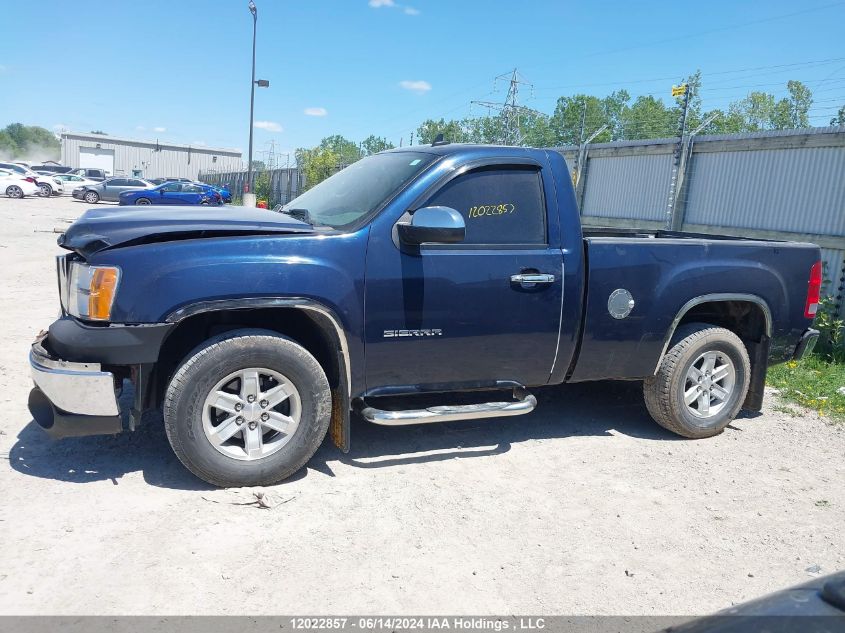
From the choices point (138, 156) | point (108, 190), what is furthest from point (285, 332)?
point (138, 156)

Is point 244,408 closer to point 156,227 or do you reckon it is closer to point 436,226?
point 156,227

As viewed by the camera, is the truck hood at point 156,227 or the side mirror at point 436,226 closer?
the truck hood at point 156,227

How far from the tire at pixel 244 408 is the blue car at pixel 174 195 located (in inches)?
1207

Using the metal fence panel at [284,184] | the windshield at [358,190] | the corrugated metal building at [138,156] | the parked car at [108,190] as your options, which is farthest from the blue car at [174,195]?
the corrugated metal building at [138,156]

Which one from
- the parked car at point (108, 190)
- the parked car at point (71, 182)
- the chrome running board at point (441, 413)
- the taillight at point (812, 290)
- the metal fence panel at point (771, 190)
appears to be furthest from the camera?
the parked car at point (71, 182)

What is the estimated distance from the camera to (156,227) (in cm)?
368

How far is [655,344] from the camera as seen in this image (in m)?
4.84

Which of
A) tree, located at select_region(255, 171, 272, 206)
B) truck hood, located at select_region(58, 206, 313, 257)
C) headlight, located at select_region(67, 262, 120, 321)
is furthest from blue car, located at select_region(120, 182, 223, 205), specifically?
headlight, located at select_region(67, 262, 120, 321)

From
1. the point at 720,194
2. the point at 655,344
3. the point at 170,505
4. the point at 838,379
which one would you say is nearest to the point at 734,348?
the point at 655,344

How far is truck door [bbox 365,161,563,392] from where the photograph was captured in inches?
158

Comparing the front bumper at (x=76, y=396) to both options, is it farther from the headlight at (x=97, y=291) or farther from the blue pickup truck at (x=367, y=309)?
the headlight at (x=97, y=291)

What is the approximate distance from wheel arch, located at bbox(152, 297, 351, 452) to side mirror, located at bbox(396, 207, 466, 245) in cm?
66

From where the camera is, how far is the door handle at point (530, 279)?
427 cm

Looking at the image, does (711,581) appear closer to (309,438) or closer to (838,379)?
(309,438)
